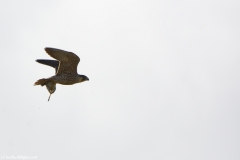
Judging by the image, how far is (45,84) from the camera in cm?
2495

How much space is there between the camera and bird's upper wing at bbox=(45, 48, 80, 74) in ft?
80.0

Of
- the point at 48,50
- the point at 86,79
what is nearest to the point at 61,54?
the point at 48,50

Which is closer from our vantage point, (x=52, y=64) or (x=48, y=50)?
(x=48, y=50)

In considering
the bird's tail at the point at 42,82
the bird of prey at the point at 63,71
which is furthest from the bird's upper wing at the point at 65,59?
the bird's tail at the point at 42,82

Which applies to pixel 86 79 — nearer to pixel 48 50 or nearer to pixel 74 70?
pixel 74 70

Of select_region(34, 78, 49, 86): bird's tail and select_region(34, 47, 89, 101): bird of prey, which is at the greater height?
select_region(34, 47, 89, 101): bird of prey

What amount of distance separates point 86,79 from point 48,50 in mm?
2836

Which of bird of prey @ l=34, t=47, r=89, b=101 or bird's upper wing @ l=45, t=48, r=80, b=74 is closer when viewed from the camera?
bird's upper wing @ l=45, t=48, r=80, b=74

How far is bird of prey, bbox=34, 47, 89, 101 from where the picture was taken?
2458 cm

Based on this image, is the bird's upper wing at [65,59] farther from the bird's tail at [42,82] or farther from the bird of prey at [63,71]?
the bird's tail at [42,82]

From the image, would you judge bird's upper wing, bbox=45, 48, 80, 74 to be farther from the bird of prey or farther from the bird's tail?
the bird's tail

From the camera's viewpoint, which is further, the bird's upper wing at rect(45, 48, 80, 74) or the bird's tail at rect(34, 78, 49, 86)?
the bird's tail at rect(34, 78, 49, 86)

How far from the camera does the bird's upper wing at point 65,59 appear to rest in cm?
2438

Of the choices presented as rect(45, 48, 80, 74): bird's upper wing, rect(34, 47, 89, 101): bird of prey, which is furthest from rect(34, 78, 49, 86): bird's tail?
rect(45, 48, 80, 74): bird's upper wing
